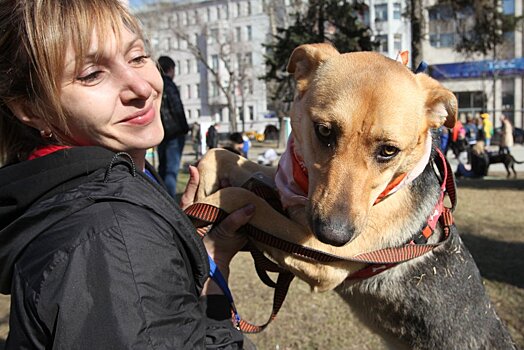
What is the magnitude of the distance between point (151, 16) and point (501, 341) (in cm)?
3722

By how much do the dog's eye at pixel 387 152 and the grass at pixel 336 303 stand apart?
92 cm

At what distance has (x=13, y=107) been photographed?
1.29 metres

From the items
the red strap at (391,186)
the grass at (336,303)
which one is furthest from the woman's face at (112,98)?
the grass at (336,303)

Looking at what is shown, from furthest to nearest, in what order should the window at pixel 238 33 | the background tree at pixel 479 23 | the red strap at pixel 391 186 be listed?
the window at pixel 238 33 → the background tree at pixel 479 23 → the red strap at pixel 391 186

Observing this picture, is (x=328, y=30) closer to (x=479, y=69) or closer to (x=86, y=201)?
(x=86, y=201)

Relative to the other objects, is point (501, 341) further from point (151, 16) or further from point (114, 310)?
point (151, 16)

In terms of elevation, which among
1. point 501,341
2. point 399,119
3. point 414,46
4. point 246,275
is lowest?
point 246,275

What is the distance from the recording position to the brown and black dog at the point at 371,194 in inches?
74.6

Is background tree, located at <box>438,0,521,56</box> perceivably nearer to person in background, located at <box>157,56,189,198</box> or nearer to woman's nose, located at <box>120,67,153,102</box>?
person in background, located at <box>157,56,189,198</box>

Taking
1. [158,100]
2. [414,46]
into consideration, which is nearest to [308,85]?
[158,100]

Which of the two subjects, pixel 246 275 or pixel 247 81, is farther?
pixel 247 81

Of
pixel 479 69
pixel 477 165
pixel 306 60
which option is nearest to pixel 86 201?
pixel 306 60

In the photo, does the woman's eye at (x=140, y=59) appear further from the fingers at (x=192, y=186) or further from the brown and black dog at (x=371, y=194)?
the fingers at (x=192, y=186)

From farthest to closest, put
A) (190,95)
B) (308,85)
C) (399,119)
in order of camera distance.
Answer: (190,95), (308,85), (399,119)
